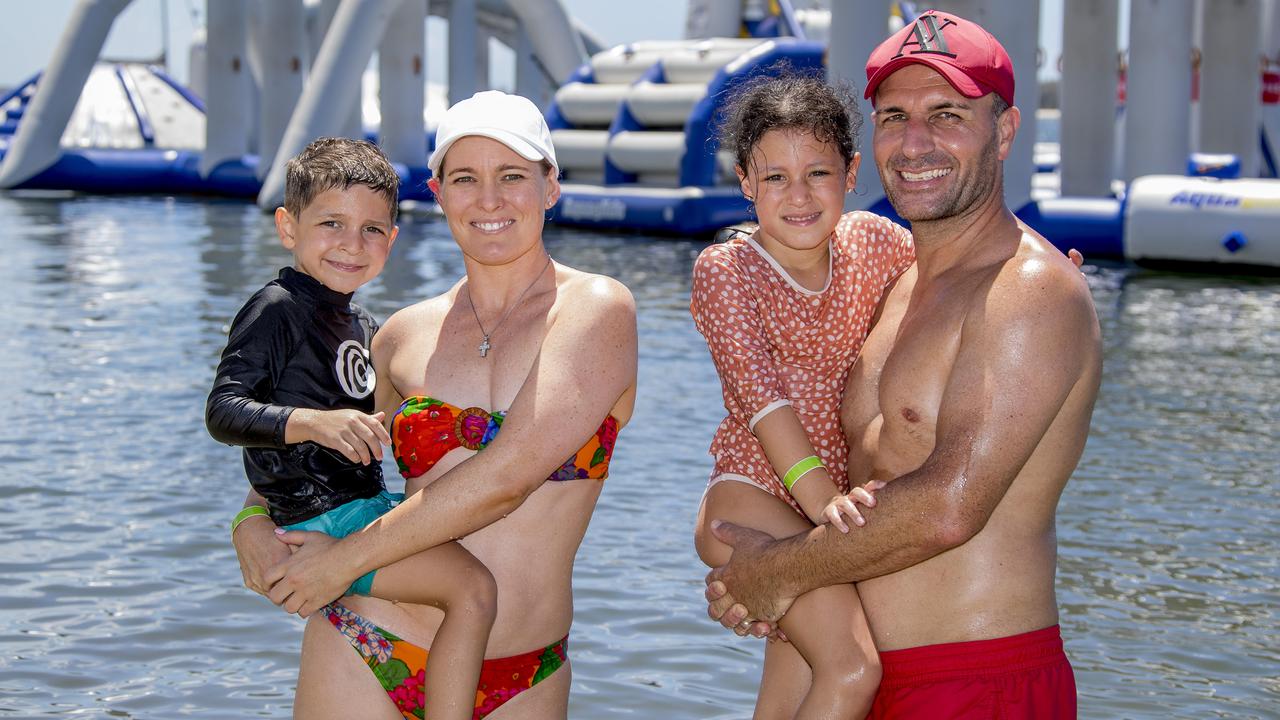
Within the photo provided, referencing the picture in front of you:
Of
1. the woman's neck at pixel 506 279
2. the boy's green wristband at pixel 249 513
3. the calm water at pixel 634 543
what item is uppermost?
the woman's neck at pixel 506 279

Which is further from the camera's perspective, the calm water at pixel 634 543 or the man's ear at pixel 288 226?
the calm water at pixel 634 543

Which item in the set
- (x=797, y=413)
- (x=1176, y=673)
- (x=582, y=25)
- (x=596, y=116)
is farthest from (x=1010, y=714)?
(x=582, y=25)

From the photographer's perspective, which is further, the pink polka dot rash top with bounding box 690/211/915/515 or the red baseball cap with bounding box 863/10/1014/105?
the pink polka dot rash top with bounding box 690/211/915/515

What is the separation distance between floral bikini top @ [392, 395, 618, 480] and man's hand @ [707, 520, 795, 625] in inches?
12.4

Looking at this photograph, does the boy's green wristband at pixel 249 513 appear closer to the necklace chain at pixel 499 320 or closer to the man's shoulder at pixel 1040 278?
the necklace chain at pixel 499 320

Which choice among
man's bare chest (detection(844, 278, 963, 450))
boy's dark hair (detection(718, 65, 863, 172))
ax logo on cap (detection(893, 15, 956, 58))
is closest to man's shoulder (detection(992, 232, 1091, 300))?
man's bare chest (detection(844, 278, 963, 450))

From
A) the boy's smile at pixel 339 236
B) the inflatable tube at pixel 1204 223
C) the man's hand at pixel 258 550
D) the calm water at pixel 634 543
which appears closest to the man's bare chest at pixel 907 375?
the boy's smile at pixel 339 236

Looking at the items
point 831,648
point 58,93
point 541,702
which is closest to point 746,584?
point 831,648

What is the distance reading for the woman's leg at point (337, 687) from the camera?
3029 millimetres

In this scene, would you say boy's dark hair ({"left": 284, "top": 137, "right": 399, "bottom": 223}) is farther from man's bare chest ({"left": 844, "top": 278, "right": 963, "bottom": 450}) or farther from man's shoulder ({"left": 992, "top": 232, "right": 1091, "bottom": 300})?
man's shoulder ({"left": 992, "top": 232, "right": 1091, "bottom": 300})

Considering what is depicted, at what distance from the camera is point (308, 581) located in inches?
115

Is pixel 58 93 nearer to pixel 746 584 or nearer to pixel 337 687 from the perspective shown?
pixel 337 687

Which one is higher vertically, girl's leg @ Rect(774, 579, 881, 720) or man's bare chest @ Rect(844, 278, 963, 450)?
man's bare chest @ Rect(844, 278, 963, 450)

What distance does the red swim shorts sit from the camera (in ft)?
9.35
